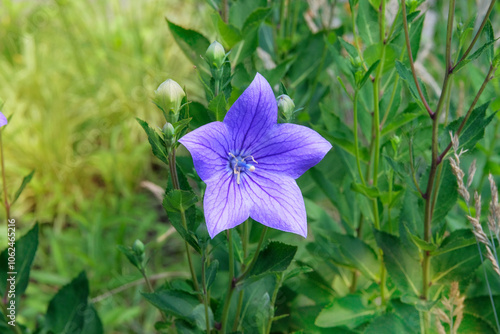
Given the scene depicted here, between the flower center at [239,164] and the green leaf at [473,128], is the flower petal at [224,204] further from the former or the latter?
the green leaf at [473,128]

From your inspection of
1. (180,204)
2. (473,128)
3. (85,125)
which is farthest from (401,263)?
(85,125)

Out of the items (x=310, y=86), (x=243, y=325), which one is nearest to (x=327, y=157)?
(x=310, y=86)

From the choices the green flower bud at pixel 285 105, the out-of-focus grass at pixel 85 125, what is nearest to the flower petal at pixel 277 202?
the green flower bud at pixel 285 105

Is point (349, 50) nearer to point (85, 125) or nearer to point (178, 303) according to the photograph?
point (178, 303)

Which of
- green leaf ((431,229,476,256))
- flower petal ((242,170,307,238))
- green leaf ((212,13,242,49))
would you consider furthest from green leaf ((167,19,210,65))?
green leaf ((431,229,476,256))

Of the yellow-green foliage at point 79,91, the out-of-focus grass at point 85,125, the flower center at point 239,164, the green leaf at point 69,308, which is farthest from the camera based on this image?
the yellow-green foliage at point 79,91

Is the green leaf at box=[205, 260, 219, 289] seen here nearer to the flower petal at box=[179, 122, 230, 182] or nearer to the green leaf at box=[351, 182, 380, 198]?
the flower petal at box=[179, 122, 230, 182]

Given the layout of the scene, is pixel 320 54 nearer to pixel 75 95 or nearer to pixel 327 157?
pixel 327 157
